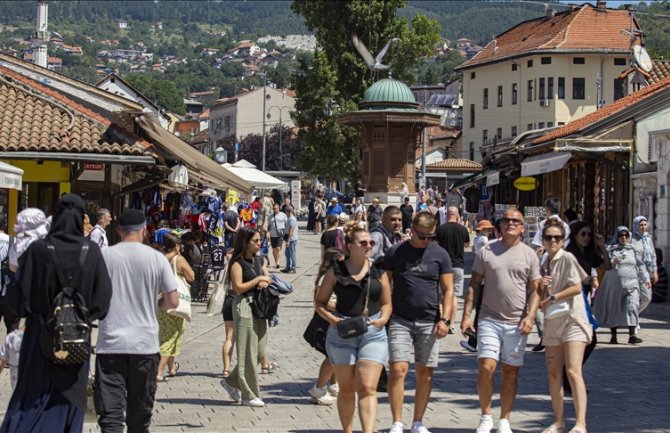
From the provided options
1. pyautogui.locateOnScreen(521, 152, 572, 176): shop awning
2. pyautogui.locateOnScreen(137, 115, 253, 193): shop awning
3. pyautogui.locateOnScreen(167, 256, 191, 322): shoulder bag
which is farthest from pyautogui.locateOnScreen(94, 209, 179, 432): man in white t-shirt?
pyautogui.locateOnScreen(521, 152, 572, 176): shop awning

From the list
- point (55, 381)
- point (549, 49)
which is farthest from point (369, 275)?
point (549, 49)

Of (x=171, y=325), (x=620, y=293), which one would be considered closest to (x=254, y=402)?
(x=171, y=325)

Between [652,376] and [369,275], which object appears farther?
[652,376]

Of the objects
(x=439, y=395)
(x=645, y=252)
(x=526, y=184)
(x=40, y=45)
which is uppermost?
(x=40, y=45)

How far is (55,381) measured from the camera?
23.4ft

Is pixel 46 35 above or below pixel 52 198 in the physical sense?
above

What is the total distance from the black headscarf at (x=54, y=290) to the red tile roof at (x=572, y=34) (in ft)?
225

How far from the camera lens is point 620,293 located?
1619 centimetres

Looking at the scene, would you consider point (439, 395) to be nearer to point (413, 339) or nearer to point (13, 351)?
point (413, 339)

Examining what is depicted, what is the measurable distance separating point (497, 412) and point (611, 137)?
16.0m

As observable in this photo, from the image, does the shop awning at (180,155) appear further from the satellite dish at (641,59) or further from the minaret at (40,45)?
the minaret at (40,45)

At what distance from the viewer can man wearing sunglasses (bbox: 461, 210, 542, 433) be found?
370 inches

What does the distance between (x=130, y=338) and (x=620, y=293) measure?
32.3 ft

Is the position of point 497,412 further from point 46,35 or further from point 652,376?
point 46,35
